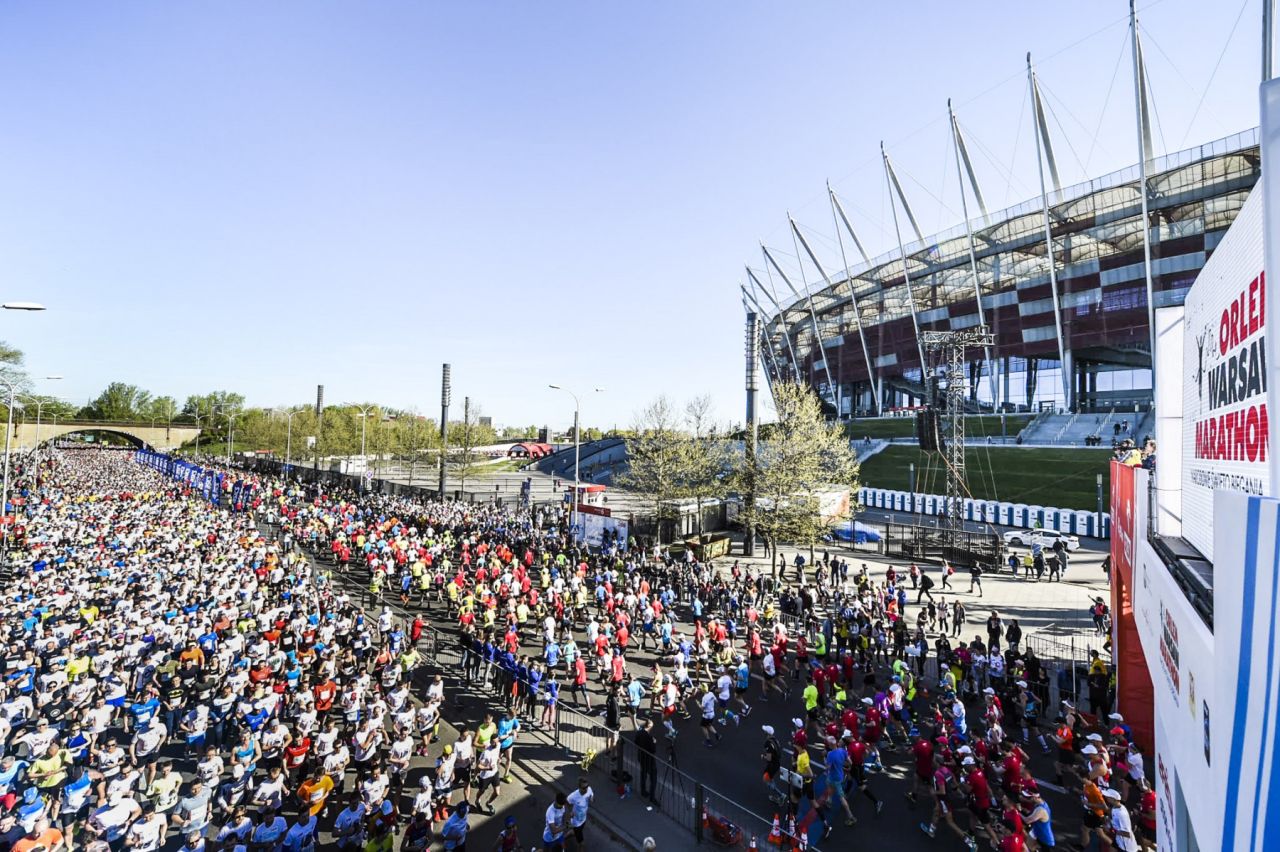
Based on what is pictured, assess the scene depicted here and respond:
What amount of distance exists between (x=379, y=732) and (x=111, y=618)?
374 inches

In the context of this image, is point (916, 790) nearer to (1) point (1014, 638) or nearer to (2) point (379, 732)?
(1) point (1014, 638)

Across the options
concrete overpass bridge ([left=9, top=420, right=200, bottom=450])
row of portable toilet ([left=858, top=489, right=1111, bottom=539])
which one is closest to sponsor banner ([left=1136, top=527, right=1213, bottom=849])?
row of portable toilet ([left=858, top=489, right=1111, bottom=539])

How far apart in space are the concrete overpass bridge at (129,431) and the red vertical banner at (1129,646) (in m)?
116

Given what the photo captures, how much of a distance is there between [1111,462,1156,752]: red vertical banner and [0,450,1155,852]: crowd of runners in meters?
0.78

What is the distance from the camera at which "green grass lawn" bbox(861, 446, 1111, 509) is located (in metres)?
38.9

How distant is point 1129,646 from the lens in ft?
39.6

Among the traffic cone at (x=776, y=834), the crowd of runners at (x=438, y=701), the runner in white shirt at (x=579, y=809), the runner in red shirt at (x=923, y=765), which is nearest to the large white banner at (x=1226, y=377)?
the crowd of runners at (x=438, y=701)

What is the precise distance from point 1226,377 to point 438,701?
12.4 metres

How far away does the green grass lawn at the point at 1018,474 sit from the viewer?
128 feet

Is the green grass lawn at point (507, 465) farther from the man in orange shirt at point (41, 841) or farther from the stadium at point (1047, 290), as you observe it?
the man in orange shirt at point (41, 841)

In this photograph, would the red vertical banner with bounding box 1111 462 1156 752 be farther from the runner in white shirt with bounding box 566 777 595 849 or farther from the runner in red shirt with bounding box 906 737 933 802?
the runner in white shirt with bounding box 566 777 595 849

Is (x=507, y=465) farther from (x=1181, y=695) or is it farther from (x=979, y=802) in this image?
(x=1181, y=695)

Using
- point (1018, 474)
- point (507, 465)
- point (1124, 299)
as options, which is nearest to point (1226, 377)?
point (1018, 474)

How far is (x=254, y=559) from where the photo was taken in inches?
813
